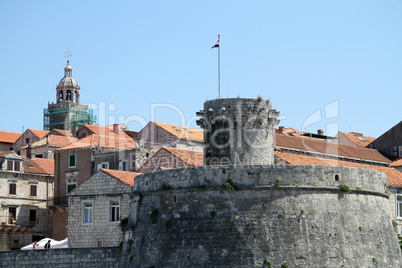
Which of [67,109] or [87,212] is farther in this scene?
[67,109]

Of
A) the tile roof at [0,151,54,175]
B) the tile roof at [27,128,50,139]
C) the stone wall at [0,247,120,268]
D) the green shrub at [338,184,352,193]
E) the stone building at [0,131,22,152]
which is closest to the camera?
the green shrub at [338,184,352,193]

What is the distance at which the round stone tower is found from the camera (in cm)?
3788

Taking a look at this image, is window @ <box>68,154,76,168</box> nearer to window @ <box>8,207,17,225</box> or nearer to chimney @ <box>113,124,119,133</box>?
window @ <box>8,207,17,225</box>

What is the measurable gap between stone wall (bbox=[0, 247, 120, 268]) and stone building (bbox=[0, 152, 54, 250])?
1824cm

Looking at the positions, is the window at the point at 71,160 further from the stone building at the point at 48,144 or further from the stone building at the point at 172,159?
the stone building at the point at 48,144

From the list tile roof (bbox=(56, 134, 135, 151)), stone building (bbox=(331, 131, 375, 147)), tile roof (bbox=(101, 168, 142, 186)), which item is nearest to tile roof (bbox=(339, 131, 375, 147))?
stone building (bbox=(331, 131, 375, 147))

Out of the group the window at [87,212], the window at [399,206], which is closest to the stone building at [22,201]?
the window at [87,212]

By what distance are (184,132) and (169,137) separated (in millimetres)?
1656

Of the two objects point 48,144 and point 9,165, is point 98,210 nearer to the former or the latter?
point 9,165

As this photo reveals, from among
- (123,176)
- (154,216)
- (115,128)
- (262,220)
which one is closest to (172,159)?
(123,176)

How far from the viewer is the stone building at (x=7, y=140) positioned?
264ft

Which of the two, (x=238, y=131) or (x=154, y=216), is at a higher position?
(x=238, y=131)

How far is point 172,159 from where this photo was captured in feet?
153

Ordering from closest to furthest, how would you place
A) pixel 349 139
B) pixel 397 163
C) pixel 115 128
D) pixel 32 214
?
pixel 397 163 < pixel 32 214 < pixel 349 139 < pixel 115 128
